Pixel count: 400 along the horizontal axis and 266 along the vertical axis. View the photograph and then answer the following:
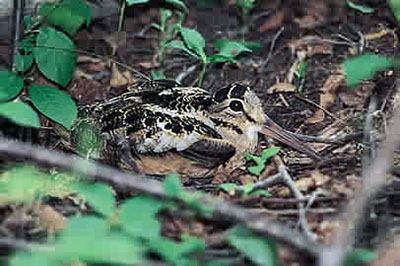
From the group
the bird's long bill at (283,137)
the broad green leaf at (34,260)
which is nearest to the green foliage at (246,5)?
the bird's long bill at (283,137)

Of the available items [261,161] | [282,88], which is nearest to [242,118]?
[261,161]

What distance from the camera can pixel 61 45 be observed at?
357 cm

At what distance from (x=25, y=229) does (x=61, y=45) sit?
139cm

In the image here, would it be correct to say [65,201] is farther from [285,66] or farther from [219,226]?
[285,66]

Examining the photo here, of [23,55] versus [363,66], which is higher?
[363,66]

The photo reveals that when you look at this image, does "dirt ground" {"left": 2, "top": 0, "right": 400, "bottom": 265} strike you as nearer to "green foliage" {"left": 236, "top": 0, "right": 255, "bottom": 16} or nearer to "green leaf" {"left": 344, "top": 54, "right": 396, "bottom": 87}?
"green foliage" {"left": 236, "top": 0, "right": 255, "bottom": 16}

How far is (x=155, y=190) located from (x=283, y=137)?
1.38 meters

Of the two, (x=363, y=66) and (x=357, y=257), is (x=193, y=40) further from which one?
(x=357, y=257)

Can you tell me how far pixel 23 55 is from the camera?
346 centimetres

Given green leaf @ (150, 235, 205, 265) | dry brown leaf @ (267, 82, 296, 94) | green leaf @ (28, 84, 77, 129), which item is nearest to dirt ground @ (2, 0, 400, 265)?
dry brown leaf @ (267, 82, 296, 94)

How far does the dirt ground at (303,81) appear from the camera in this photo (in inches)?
102

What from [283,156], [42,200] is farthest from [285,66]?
[42,200]

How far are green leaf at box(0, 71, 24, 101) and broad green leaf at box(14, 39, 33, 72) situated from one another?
16 centimetres

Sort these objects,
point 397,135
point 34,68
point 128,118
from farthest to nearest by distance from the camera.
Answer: point 34,68
point 128,118
point 397,135
